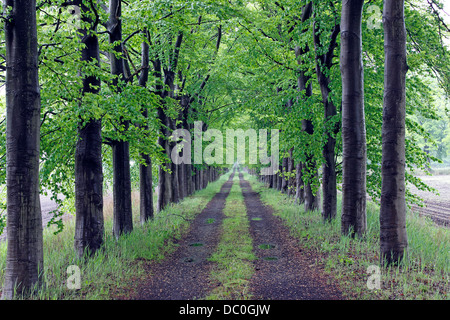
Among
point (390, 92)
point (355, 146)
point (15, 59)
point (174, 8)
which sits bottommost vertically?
point (355, 146)

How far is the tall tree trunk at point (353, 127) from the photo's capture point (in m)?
7.64

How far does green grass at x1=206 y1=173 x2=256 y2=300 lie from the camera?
507cm

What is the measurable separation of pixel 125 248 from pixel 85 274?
1584 millimetres

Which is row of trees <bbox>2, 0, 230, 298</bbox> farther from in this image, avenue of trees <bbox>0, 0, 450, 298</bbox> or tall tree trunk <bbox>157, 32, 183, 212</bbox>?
tall tree trunk <bbox>157, 32, 183, 212</bbox>

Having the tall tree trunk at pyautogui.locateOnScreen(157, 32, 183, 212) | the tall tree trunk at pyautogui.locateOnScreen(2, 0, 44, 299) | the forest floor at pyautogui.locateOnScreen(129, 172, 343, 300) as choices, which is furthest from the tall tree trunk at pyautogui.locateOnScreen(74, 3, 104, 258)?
the tall tree trunk at pyautogui.locateOnScreen(157, 32, 183, 212)

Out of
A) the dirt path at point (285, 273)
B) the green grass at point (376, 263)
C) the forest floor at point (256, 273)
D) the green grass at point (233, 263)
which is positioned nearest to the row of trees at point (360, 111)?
the green grass at point (376, 263)

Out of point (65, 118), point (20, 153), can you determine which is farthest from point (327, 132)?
point (20, 153)

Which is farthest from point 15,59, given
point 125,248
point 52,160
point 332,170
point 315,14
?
point 332,170

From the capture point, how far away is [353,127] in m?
7.77

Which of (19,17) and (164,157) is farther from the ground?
(19,17)

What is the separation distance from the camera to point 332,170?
10359mm

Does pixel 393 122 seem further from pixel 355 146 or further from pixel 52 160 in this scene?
pixel 52 160

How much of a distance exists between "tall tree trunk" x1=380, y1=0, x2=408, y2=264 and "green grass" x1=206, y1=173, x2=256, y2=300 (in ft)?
9.57

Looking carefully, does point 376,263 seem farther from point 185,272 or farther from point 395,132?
point 185,272
